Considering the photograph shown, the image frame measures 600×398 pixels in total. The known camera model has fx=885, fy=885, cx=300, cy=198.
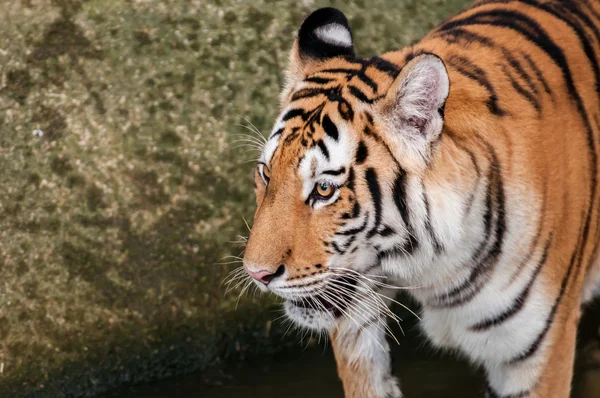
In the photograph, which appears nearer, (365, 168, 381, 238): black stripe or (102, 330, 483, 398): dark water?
(365, 168, 381, 238): black stripe

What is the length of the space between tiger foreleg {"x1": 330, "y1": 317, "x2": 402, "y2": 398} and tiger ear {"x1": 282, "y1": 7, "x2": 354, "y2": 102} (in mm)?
683

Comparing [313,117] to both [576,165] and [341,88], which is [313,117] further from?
[576,165]

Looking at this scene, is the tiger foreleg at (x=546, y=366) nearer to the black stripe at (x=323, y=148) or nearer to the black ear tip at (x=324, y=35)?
the black stripe at (x=323, y=148)

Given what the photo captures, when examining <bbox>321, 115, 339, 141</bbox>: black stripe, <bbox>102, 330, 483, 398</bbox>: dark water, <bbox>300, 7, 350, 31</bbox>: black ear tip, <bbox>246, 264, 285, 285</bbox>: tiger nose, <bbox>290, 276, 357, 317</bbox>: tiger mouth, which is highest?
<bbox>300, 7, 350, 31</bbox>: black ear tip

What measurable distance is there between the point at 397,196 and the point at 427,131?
6.8 inches

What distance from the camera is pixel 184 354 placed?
121 inches

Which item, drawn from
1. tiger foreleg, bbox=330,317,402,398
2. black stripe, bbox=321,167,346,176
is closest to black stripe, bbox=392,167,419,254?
black stripe, bbox=321,167,346,176

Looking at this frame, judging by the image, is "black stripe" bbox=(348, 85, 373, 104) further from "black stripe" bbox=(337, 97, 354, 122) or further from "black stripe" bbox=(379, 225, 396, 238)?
"black stripe" bbox=(379, 225, 396, 238)

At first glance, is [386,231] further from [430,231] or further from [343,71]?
[343,71]

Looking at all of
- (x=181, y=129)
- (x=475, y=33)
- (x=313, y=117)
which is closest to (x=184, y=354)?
(x=181, y=129)

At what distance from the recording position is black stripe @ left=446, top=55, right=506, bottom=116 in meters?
Answer: 2.17

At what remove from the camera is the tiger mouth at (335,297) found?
217 cm

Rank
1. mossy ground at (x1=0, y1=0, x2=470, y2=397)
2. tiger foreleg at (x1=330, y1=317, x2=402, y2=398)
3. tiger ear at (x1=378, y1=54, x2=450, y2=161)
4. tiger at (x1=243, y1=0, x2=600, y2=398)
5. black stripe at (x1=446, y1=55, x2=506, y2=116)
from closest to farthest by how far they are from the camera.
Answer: tiger ear at (x1=378, y1=54, x2=450, y2=161) < tiger at (x1=243, y1=0, x2=600, y2=398) < black stripe at (x1=446, y1=55, x2=506, y2=116) < tiger foreleg at (x1=330, y1=317, x2=402, y2=398) < mossy ground at (x1=0, y1=0, x2=470, y2=397)

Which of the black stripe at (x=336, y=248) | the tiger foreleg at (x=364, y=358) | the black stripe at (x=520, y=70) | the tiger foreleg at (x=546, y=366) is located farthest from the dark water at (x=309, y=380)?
the black stripe at (x=520, y=70)
